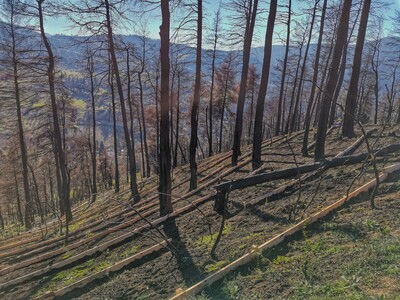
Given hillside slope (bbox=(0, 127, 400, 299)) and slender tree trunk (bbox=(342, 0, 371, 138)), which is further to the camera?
slender tree trunk (bbox=(342, 0, 371, 138))

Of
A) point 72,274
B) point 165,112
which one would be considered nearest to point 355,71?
point 165,112

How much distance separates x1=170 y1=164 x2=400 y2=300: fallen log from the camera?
189 inches

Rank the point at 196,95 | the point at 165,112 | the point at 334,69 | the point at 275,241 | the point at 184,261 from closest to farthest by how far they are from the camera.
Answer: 1. the point at 275,241
2. the point at 184,261
3. the point at 165,112
4. the point at 334,69
5. the point at 196,95

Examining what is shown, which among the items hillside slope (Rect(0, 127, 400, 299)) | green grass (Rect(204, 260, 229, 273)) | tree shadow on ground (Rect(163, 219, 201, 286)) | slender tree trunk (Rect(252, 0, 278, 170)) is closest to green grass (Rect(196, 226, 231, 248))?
hillside slope (Rect(0, 127, 400, 299))

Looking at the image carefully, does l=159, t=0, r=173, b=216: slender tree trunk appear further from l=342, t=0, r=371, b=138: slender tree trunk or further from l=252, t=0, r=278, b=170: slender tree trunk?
l=342, t=0, r=371, b=138: slender tree trunk

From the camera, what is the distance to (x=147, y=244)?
25.5 feet

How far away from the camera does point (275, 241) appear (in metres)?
5.51

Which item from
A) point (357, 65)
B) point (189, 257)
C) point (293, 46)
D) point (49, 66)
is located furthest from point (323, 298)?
point (293, 46)

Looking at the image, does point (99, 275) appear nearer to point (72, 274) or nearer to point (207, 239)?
point (72, 274)

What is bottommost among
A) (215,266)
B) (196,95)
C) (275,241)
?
(215,266)

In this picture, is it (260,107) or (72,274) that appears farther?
(260,107)

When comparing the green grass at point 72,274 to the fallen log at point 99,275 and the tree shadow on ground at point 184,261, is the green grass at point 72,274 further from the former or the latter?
the tree shadow on ground at point 184,261

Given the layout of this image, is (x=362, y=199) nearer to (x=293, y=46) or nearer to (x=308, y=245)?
(x=308, y=245)

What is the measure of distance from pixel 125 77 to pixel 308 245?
1813 cm
